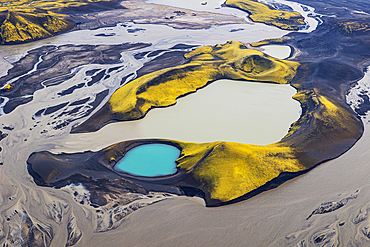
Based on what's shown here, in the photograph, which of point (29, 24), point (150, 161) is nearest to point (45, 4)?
point (29, 24)

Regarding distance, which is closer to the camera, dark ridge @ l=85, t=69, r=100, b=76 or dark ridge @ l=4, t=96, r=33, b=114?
dark ridge @ l=4, t=96, r=33, b=114

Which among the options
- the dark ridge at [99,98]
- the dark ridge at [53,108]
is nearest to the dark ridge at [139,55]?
the dark ridge at [99,98]

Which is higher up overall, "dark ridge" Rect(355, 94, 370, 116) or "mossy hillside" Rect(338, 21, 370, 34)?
"mossy hillside" Rect(338, 21, 370, 34)

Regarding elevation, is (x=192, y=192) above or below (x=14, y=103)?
above

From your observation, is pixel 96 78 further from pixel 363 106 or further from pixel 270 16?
pixel 270 16

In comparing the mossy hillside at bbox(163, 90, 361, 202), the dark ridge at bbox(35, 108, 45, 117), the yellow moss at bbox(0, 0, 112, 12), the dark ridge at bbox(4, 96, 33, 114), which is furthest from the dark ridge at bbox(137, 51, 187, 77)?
the yellow moss at bbox(0, 0, 112, 12)

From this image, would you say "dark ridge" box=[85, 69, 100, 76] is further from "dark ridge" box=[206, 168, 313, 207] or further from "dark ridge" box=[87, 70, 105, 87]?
"dark ridge" box=[206, 168, 313, 207]
